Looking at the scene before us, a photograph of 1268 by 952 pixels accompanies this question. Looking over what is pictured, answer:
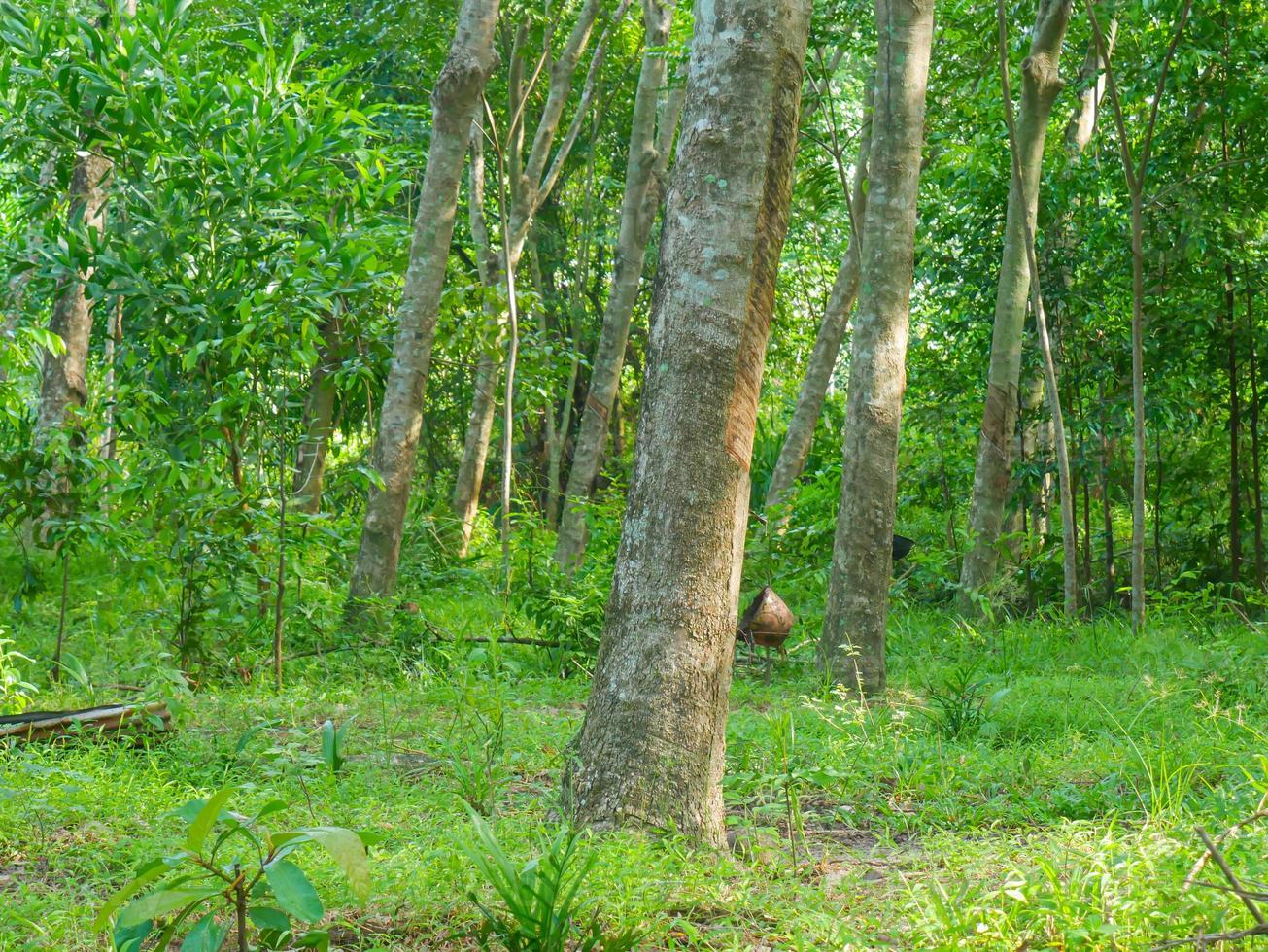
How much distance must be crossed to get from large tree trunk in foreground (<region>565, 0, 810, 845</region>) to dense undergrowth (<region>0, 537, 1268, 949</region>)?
19 centimetres

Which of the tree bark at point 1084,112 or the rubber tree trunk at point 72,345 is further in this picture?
the tree bark at point 1084,112

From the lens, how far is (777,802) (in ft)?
12.1

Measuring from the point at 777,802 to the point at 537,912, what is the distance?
150 centimetres

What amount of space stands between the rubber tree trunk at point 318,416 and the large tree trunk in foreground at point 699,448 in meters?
3.08

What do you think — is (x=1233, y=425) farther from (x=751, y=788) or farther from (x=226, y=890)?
(x=226, y=890)

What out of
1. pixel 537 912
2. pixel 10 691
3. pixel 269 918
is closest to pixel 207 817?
pixel 269 918

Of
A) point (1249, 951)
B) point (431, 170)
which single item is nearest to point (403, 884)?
point (1249, 951)

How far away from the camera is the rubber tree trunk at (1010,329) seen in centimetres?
782

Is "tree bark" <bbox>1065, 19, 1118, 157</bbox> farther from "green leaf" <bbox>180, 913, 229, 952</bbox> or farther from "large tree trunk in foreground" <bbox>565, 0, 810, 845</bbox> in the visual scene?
"green leaf" <bbox>180, 913, 229, 952</bbox>

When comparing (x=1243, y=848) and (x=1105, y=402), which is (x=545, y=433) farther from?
(x=1243, y=848)

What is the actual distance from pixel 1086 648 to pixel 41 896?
19.2 ft

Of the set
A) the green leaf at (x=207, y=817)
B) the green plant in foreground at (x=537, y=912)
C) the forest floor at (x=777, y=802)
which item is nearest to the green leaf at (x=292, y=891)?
the green leaf at (x=207, y=817)

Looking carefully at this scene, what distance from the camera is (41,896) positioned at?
289cm

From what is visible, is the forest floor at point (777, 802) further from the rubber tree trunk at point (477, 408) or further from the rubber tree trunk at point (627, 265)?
the rubber tree trunk at point (477, 408)
